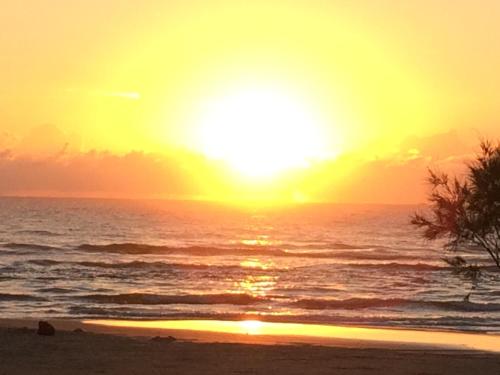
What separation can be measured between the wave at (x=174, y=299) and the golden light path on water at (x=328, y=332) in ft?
22.6

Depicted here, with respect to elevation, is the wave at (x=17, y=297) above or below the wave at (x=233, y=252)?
above

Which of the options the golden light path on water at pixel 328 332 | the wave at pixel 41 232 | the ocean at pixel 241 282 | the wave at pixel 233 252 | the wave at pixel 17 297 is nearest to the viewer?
the golden light path on water at pixel 328 332

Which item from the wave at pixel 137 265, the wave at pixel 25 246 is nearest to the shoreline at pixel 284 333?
the wave at pixel 137 265

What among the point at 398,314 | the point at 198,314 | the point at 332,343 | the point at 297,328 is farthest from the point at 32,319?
the point at 398,314

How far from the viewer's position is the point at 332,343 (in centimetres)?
2402

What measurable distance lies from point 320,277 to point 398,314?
15.9m

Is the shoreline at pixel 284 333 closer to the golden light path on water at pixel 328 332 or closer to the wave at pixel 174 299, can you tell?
the golden light path on water at pixel 328 332

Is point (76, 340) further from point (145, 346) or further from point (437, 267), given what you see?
point (437, 267)

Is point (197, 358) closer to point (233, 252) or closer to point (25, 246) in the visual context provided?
point (233, 252)

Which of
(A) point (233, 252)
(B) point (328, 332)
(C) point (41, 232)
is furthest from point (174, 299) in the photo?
(C) point (41, 232)

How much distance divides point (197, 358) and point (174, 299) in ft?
67.7

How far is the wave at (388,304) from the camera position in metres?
36.2

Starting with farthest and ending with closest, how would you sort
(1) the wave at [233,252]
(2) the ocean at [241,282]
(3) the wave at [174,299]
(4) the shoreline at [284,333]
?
(1) the wave at [233,252] < (3) the wave at [174,299] < (2) the ocean at [241,282] < (4) the shoreline at [284,333]

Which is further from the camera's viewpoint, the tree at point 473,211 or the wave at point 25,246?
the wave at point 25,246
